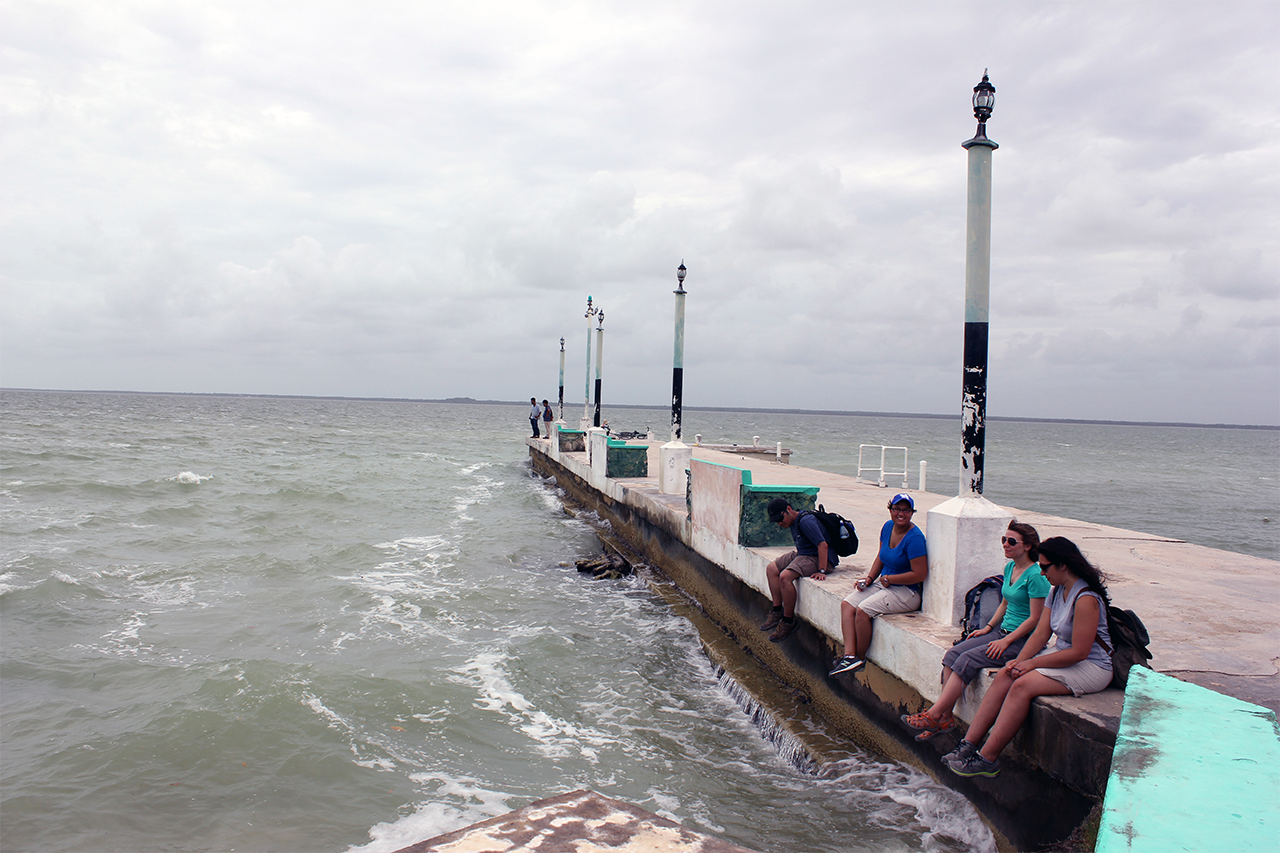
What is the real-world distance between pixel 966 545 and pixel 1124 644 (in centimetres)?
128

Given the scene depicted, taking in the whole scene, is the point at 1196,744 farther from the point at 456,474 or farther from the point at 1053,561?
the point at 456,474

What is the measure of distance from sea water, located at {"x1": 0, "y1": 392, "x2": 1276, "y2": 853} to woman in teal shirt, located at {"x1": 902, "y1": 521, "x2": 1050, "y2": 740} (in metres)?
0.78

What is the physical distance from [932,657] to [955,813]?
3.21 feet

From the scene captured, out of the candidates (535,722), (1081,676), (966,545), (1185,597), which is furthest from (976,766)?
(535,722)

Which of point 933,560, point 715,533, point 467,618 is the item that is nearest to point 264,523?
point 467,618

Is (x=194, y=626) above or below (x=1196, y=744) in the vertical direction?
below

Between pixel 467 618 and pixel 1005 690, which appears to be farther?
pixel 467 618

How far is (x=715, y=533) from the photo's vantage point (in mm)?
9914

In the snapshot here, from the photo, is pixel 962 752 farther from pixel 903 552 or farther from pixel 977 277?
Result: pixel 977 277

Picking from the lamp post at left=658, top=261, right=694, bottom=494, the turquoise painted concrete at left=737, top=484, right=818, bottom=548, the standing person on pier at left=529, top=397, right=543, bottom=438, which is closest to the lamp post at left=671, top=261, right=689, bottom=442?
the lamp post at left=658, top=261, right=694, bottom=494

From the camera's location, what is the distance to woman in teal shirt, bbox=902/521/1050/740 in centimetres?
461

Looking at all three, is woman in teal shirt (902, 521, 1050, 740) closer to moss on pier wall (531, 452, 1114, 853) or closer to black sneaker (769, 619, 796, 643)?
moss on pier wall (531, 452, 1114, 853)

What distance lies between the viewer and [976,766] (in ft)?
14.6

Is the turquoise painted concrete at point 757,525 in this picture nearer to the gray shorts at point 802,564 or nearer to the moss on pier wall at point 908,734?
the moss on pier wall at point 908,734
